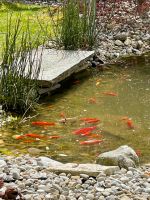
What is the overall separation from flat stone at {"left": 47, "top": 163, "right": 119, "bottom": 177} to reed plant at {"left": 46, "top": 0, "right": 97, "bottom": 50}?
10.1ft

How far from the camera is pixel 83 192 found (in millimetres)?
3217

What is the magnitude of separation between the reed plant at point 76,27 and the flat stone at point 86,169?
3.08m

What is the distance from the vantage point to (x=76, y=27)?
651 centimetres

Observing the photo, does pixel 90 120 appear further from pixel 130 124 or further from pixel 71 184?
pixel 71 184

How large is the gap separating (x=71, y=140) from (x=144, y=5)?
5138mm

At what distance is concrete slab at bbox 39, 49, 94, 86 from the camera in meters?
5.40

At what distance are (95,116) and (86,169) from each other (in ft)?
4.98

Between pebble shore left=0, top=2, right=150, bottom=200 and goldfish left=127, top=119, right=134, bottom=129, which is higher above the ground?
pebble shore left=0, top=2, right=150, bottom=200

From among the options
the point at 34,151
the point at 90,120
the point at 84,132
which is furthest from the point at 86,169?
the point at 90,120

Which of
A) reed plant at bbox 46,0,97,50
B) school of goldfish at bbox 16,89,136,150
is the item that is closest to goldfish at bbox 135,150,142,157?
school of goldfish at bbox 16,89,136,150

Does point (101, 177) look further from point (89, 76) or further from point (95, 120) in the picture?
Answer: point (89, 76)

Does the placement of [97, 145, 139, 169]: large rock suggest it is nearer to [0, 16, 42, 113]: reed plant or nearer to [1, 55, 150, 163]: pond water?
[1, 55, 150, 163]: pond water

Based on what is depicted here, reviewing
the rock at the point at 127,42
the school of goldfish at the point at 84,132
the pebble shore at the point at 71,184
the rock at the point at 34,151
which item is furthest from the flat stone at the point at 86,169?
the rock at the point at 127,42

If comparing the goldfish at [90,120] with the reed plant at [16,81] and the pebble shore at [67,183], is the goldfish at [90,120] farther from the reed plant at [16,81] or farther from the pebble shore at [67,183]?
the pebble shore at [67,183]
